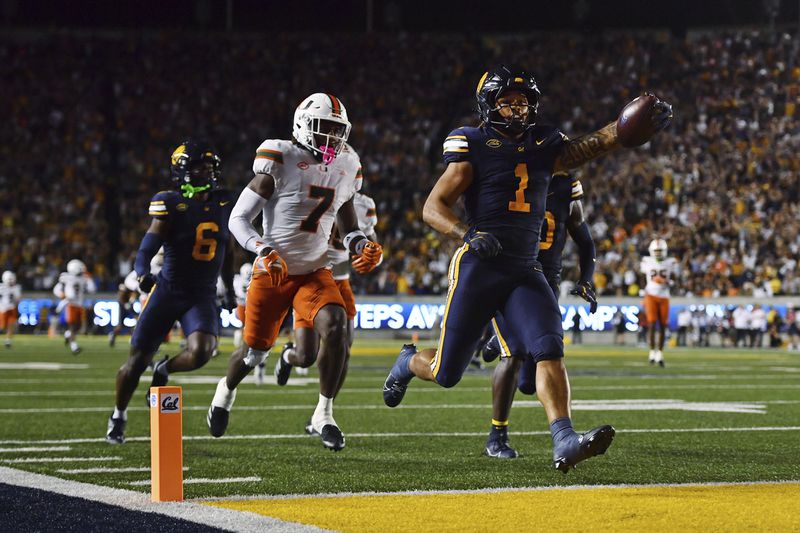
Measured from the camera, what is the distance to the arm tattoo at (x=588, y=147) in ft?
17.9

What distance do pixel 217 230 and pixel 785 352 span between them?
17526 millimetres

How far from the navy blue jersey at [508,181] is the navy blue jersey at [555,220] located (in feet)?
6.59

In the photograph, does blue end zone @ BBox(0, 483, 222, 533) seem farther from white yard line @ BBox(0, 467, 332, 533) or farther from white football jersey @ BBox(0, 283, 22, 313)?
white football jersey @ BBox(0, 283, 22, 313)

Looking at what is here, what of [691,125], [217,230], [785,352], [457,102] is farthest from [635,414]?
[457,102]

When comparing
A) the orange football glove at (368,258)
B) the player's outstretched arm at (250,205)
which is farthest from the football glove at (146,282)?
the orange football glove at (368,258)

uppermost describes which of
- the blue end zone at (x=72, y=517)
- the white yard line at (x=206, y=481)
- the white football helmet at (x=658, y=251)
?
the white football helmet at (x=658, y=251)

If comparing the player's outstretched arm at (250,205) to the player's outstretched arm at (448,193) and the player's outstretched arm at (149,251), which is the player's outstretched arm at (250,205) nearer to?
the player's outstretched arm at (149,251)

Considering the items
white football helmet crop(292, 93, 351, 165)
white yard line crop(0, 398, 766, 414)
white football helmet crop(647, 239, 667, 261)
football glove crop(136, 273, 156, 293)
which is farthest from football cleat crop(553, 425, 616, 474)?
white football helmet crop(647, 239, 667, 261)

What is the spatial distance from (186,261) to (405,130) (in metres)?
26.4

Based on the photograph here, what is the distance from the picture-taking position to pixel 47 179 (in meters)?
33.2

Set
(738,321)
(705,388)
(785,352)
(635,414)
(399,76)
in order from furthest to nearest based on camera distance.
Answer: (399,76), (738,321), (785,352), (705,388), (635,414)

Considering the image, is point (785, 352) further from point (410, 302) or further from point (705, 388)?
point (705, 388)

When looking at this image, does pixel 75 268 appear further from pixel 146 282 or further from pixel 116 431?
pixel 116 431

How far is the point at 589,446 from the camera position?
484cm
